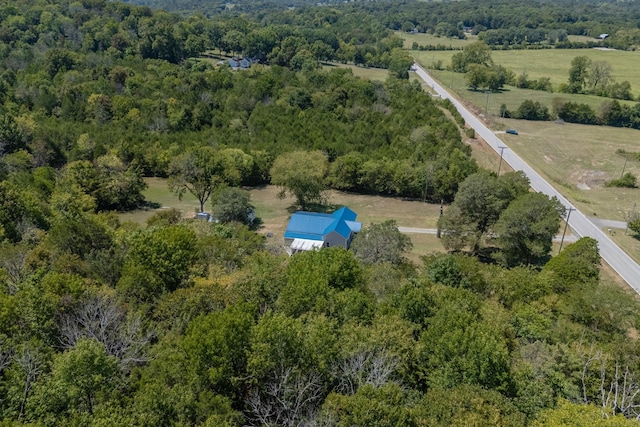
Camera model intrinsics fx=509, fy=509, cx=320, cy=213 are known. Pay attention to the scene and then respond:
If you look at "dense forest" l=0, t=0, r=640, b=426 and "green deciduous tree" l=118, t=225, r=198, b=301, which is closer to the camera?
"dense forest" l=0, t=0, r=640, b=426

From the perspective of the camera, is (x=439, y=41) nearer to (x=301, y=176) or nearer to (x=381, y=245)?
(x=301, y=176)

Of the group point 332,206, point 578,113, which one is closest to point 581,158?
point 578,113

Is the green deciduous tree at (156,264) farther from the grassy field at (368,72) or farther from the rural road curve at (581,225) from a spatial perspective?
Answer: the grassy field at (368,72)

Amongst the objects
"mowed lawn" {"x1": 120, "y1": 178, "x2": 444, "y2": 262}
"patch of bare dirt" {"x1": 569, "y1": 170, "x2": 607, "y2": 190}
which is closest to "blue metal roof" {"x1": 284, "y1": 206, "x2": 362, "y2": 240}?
"mowed lawn" {"x1": 120, "y1": 178, "x2": 444, "y2": 262}

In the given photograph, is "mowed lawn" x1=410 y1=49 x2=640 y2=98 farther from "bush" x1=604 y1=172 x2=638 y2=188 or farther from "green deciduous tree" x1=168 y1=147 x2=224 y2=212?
"green deciduous tree" x1=168 y1=147 x2=224 y2=212

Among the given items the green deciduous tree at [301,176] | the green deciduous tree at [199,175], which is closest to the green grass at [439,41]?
the green deciduous tree at [301,176]

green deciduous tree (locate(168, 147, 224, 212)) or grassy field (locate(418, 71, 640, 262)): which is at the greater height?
green deciduous tree (locate(168, 147, 224, 212))

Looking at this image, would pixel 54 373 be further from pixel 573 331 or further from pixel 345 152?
pixel 345 152
